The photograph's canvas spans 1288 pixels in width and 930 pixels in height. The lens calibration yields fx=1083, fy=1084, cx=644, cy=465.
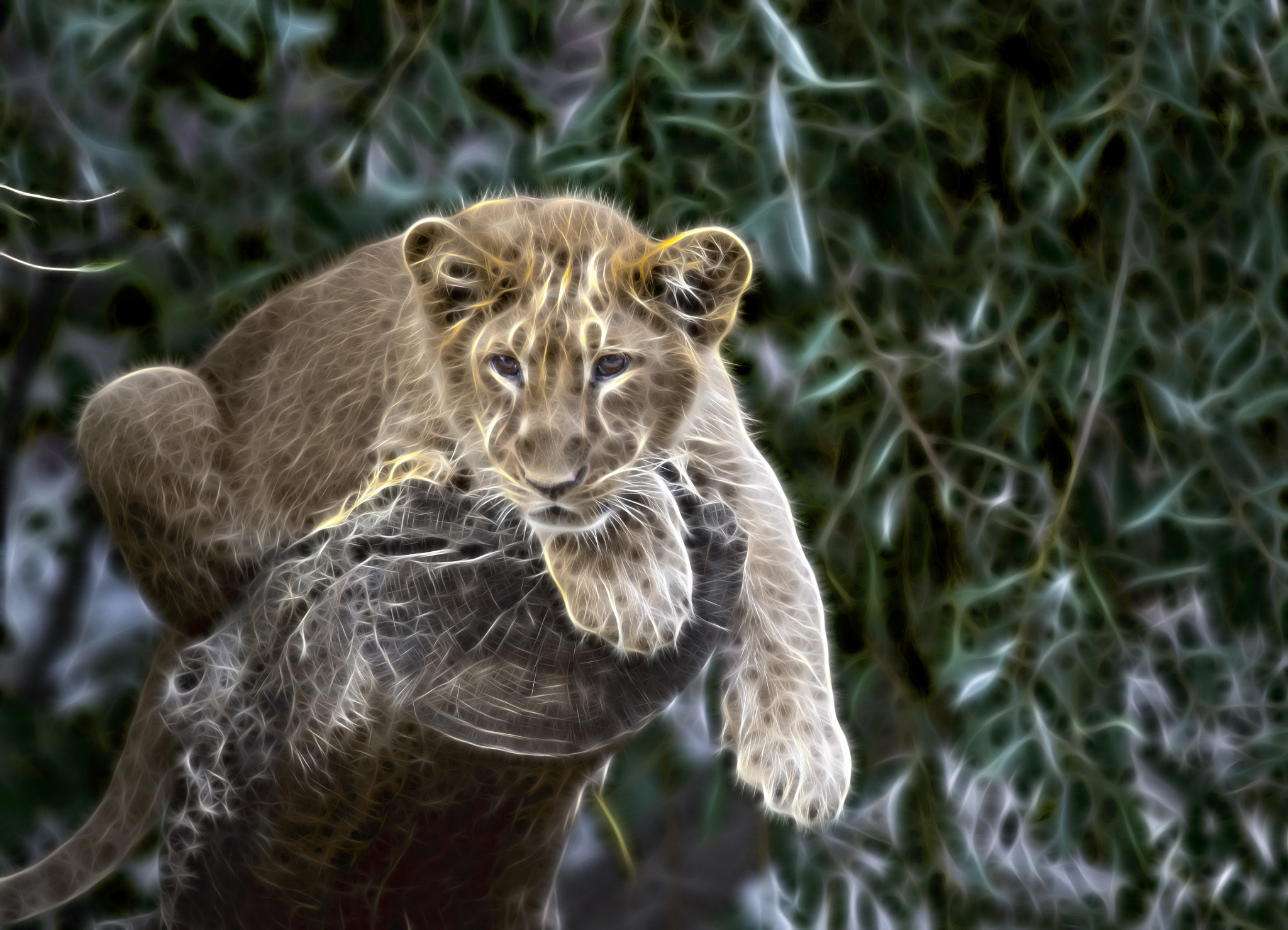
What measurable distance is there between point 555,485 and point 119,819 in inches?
22.3

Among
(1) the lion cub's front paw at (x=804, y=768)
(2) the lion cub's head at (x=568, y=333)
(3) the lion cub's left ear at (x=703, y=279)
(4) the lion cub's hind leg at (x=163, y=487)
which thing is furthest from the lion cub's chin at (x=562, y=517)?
(4) the lion cub's hind leg at (x=163, y=487)

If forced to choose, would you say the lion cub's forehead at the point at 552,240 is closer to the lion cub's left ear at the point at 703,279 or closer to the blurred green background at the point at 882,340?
the lion cub's left ear at the point at 703,279

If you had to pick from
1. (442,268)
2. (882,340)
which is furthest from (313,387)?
(882,340)

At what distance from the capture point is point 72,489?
3.85 ft

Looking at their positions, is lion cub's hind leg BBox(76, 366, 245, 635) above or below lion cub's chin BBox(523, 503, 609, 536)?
below

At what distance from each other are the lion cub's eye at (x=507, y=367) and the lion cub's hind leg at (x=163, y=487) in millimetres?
386

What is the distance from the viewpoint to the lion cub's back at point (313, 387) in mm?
945

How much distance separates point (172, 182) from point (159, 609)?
1.71ft

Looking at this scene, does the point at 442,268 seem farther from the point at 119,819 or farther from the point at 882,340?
the point at 882,340

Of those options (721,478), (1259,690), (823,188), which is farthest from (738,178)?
(1259,690)

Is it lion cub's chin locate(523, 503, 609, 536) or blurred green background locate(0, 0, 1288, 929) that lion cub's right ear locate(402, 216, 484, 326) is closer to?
lion cub's chin locate(523, 503, 609, 536)

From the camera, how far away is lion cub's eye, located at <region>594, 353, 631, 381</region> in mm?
723

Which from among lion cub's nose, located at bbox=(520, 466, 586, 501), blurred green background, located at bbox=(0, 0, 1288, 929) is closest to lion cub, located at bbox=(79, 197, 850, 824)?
lion cub's nose, located at bbox=(520, 466, 586, 501)

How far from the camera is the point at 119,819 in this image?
0.95 m
